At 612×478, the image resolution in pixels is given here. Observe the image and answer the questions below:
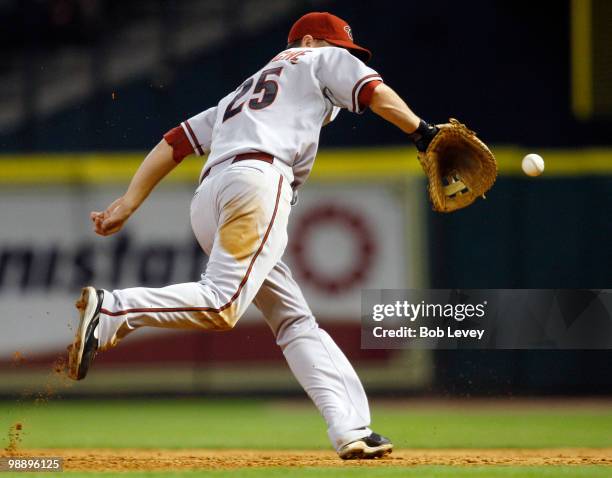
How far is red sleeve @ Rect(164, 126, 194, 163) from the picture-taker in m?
4.02

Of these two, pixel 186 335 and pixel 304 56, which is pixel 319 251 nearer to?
pixel 186 335

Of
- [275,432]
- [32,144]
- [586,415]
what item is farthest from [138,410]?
[32,144]

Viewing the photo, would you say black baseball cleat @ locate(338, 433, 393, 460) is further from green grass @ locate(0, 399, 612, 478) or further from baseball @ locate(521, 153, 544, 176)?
baseball @ locate(521, 153, 544, 176)

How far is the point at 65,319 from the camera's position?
6.95 meters

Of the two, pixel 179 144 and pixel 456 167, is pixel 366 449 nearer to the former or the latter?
pixel 456 167

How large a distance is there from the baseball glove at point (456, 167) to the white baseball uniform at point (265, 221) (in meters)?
0.28

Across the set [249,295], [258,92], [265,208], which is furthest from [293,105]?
[249,295]

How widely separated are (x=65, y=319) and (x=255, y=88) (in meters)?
3.42

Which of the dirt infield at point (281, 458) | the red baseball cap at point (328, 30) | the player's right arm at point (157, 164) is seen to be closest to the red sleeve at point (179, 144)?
the player's right arm at point (157, 164)

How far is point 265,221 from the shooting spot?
3.64 m

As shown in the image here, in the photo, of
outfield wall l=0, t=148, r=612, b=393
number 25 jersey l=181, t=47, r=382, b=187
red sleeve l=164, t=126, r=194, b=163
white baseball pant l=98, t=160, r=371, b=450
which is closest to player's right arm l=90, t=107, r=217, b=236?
red sleeve l=164, t=126, r=194, b=163

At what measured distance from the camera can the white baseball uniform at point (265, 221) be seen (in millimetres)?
3508

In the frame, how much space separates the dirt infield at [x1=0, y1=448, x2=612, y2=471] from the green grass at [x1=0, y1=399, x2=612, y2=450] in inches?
10.2

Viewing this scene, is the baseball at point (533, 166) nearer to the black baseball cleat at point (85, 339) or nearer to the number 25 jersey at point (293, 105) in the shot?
the number 25 jersey at point (293, 105)
